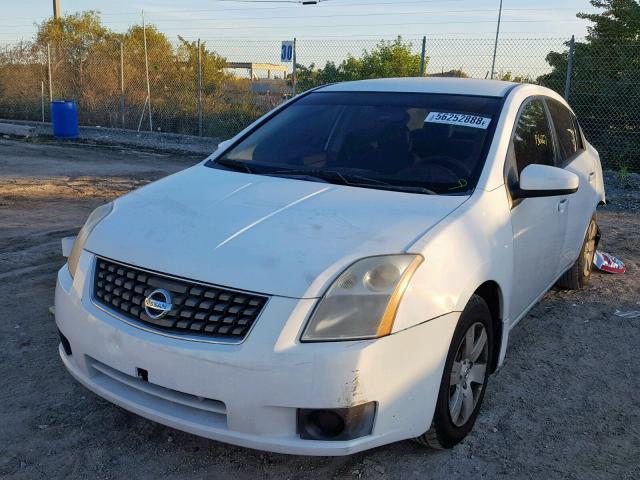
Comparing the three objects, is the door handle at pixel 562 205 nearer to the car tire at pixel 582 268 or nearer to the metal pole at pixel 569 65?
the car tire at pixel 582 268

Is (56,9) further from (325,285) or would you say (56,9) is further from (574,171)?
(325,285)

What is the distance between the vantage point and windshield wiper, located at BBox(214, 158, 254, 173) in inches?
142

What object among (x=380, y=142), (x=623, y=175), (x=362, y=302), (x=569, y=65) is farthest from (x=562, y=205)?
(x=569, y=65)

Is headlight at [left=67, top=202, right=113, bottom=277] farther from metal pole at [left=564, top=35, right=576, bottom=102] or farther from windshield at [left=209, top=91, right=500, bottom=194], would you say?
metal pole at [left=564, top=35, right=576, bottom=102]

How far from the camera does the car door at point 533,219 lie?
3.32 meters

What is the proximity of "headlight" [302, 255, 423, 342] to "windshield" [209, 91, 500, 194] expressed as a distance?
83 centimetres

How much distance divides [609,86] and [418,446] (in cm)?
1033

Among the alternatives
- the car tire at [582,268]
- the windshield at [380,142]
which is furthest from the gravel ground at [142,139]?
the windshield at [380,142]

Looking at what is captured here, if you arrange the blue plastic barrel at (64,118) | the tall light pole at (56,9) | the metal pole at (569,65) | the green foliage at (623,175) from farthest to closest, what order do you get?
the tall light pole at (56,9)
the blue plastic barrel at (64,118)
the metal pole at (569,65)
the green foliage at (623,175)

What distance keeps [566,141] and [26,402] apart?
385 cm

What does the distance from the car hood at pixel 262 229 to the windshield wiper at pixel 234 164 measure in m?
0.26

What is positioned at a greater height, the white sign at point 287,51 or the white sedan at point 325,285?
the white sign at point 287,51

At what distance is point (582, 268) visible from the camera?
16.5 feet

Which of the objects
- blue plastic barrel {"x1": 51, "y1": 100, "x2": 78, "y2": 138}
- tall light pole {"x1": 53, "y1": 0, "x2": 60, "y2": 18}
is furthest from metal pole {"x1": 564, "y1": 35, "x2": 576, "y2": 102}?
tall light pole {"x1": 53, "y1": 0, "x2": 60, "y2": 18}
